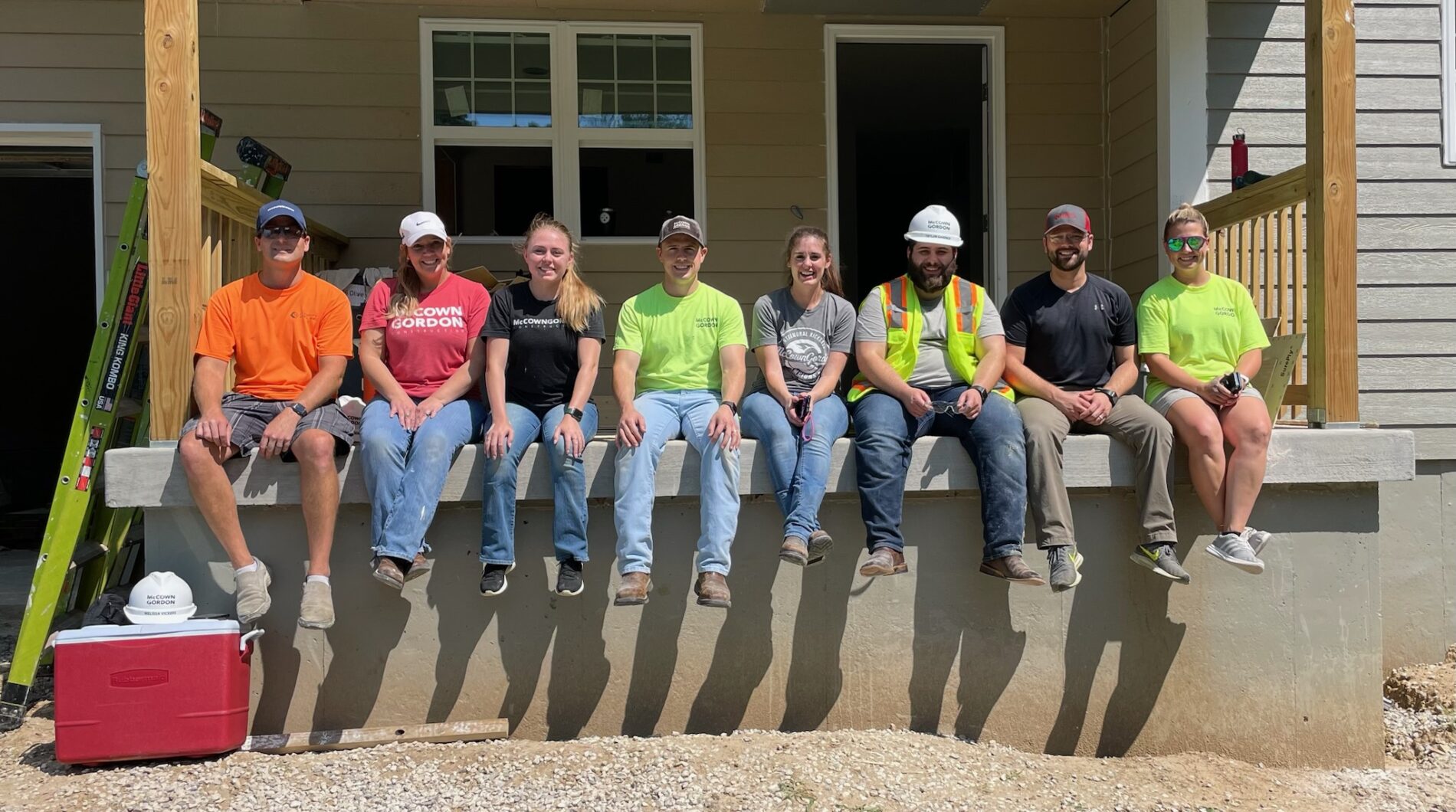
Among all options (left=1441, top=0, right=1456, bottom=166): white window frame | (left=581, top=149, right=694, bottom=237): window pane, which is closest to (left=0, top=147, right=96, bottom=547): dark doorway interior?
(left=581, top=149, right=694, bottom=237): window pane

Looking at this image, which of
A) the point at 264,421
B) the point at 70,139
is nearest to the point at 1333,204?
the point at 264,421

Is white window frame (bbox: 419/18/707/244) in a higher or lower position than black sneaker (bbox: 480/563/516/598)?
higher

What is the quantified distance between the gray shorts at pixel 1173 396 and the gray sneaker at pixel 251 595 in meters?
3.32

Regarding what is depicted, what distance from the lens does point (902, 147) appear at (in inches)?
408

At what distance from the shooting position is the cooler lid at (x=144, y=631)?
3430 millimetres

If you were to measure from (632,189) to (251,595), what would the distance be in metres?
3.39

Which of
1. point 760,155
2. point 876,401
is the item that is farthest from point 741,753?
point 760,155

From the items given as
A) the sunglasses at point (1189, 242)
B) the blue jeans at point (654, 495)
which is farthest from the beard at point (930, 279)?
the blue jeans at point (654, 495)

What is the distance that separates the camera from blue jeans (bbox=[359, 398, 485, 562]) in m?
3.58

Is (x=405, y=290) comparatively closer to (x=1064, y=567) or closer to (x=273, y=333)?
(x=273, y=333)

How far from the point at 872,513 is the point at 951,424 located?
482 mm

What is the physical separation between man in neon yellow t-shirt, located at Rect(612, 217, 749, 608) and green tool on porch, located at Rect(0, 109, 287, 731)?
2166mm

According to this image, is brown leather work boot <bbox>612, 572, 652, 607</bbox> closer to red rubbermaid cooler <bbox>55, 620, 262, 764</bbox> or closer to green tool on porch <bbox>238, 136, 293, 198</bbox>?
red rubbermaid cooler <bbox>55, 620, 262, 764</bbox>

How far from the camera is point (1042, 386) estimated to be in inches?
160
